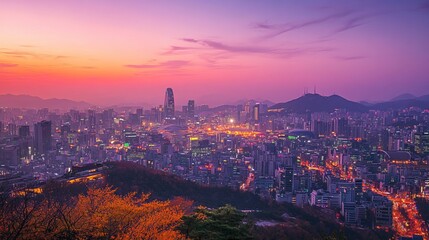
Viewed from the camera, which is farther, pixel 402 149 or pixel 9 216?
pixel 402 149

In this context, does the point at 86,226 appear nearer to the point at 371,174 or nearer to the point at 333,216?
the point at 333,216

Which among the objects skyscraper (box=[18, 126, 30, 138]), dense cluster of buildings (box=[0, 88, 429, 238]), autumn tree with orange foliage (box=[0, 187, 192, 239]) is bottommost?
dense cluster of buildings (box=[0, 88, 429, 238])

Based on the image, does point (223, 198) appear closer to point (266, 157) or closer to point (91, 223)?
point (91, 223)

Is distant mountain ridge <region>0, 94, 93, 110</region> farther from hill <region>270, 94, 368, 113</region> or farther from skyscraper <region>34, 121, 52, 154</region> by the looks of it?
hill <region>270, 94, 368, 113</region>

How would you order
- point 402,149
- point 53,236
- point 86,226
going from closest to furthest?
point 53,236
point 86,226
point 402,149

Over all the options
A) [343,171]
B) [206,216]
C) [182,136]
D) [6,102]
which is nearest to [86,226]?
[206,216]

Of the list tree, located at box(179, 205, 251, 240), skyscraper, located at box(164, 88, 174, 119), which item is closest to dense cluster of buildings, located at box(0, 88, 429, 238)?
skyscraper, located at box(164, 88, 174, 119)

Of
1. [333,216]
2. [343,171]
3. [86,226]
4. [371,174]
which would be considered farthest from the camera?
[343,171]
